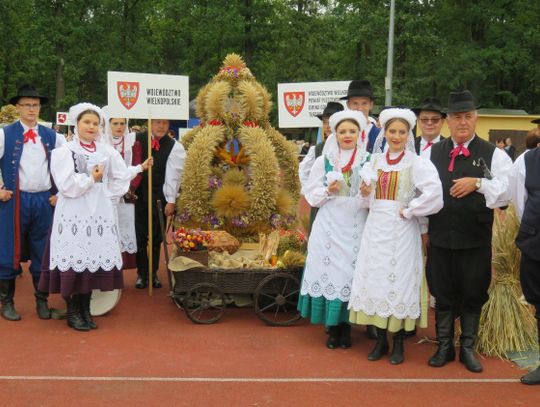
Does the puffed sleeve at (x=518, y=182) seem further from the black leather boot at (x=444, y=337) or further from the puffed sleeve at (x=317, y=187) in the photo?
the puffed sleeve at (x=317, y=187)

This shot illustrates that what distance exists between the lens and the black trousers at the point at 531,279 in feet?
15.9

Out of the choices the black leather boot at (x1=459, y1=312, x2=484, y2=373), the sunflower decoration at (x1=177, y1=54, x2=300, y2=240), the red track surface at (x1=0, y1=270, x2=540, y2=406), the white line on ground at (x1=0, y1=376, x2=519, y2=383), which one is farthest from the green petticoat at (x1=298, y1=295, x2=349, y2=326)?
the sunflower decoration at (x1=177, y1=54, x2=300, y2=240)

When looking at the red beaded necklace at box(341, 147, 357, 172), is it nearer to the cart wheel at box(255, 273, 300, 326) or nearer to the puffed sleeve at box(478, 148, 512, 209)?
the puffed sleeve at box(478, 148, 512, 209)

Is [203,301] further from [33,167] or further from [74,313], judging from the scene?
[33,167]

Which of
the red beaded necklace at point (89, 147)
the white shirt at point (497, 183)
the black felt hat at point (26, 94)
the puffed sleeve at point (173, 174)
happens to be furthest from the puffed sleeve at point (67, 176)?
the white shirt at point (497, 183)

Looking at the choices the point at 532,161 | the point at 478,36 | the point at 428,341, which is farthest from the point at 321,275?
the point at 478,36

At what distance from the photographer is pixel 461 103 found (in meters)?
5.09

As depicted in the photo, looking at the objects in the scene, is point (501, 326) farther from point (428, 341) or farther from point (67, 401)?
point (67, 401)

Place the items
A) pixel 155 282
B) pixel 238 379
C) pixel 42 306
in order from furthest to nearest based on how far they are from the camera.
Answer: pixel 155 282 → pixel 42 306 → pixel 238 379

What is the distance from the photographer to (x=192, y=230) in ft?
21.4

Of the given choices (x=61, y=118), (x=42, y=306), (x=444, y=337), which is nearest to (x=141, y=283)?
(x=42, y=306)

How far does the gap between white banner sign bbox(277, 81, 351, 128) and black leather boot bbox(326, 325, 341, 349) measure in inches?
108

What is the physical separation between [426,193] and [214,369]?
2.03m

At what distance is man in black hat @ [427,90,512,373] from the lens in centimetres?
493
